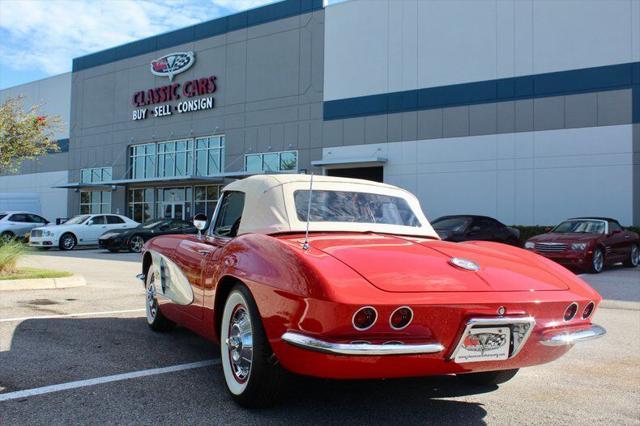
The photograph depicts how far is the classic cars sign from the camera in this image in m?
32.8

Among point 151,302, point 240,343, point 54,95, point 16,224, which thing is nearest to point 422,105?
point 16,224

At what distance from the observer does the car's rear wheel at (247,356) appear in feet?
10.8

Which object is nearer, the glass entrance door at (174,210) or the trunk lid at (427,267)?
the trunk lid at (427,267)

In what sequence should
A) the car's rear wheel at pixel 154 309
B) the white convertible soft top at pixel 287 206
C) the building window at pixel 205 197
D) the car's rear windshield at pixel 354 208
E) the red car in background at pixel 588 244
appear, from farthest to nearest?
the building window at pixel 205 197, the red car in background at pixel 588 244, the car's rear wheel at pixel 154 309, the car's rear windshield at pixel 354 208, the white convertible soft top at pixel 287 206

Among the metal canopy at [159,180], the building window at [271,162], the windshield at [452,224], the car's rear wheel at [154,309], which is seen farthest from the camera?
the metal canopy at [159,180]

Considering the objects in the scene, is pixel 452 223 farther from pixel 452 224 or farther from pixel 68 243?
pixel 68 243

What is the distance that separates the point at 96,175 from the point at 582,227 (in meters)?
32.4

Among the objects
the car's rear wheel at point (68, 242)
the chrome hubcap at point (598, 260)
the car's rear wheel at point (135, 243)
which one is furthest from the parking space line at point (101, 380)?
the car's rear wheel at point (68, 242)

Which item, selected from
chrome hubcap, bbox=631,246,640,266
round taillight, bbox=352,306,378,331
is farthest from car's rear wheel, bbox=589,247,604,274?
round taillight, bbox=352,306,378,331

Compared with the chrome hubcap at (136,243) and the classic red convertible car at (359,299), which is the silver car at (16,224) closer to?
the chrome hubcap at (136,243)

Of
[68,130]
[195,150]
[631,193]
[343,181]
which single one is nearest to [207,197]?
[195,150]

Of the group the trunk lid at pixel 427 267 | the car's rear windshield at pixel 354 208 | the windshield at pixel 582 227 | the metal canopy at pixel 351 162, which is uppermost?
the metal canopy at pixel 351 162

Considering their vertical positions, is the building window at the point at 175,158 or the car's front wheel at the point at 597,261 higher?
the building window at the point at 175,158

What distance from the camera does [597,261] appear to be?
1366 cm
